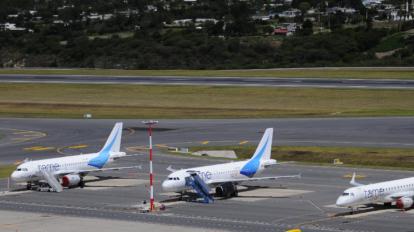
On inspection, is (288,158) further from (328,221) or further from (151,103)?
(151,103)

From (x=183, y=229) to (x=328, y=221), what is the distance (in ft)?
37.3

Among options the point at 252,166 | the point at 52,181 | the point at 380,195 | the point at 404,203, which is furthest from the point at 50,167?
the point at 404,203

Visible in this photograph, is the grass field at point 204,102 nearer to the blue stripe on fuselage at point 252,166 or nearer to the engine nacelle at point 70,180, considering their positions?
the blue stripe on fuselage at point 252,166

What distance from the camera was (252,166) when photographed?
301 ft

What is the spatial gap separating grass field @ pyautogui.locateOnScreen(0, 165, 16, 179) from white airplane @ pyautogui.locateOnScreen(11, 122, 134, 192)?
10.4m

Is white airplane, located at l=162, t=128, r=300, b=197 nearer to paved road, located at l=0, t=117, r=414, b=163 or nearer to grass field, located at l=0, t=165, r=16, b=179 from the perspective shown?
grass field, located at l=0, t=165, r=16, b=179

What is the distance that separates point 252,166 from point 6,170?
3438 centimetres

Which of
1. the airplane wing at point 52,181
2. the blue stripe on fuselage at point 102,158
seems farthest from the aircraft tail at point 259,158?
the airplane wing at point 52,181

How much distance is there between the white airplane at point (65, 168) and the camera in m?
97.2

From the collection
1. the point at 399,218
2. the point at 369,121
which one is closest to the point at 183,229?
the point at 399,218

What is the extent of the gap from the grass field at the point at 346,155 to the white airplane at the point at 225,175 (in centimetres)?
1902

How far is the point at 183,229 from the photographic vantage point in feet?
244

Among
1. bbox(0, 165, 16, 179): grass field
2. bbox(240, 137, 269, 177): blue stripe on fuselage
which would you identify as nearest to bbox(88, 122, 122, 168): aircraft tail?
bbox(0, 165, 16, 179): grass field

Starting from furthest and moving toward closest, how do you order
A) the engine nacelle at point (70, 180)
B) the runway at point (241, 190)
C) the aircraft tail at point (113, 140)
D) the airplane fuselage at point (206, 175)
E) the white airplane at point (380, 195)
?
the aircraft tail at point (113, 140)
the engine nacelle at point (70, 180)
the airplane fuselage at point (206, 175)
the white airplane at point (380, 195)
the runway at point (241, 190)
